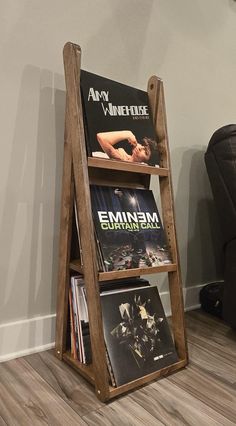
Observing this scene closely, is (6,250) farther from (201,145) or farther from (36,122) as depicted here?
(201,145)

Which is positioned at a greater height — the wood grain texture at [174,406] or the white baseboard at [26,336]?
the white baseboard at [26,336]

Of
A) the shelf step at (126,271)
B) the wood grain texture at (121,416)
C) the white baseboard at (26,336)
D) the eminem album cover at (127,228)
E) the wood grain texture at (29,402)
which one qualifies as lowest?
the wood grain texture at (121,416)

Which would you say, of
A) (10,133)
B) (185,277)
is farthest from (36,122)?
(185,277)

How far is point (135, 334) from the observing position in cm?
102

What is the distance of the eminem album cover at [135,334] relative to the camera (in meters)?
0.96

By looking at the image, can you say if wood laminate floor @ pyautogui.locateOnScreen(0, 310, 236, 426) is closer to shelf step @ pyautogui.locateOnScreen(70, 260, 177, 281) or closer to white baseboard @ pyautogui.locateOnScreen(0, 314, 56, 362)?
white baseboard @ pyautogui.locateOnScreen(0, 314, 56, 362)

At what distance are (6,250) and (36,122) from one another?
0.46m

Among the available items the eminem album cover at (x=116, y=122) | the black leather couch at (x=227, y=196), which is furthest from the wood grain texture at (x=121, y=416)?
the eminem album cover at (x=116, y=122)

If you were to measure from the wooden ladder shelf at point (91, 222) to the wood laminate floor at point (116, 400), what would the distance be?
0.03m

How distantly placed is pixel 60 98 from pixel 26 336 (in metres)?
0.87

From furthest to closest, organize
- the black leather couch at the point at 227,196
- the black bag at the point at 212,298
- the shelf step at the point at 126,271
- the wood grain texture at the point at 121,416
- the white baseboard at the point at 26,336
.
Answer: the black bag at the point at 212,298, the black leather couch at the point at 227,196, the white baseboard at the point at 26,336, the shelf step at the point at 126,271, the wood grain texture at the point at 121,416

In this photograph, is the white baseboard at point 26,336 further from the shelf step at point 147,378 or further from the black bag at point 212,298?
the black bag at point 212,298

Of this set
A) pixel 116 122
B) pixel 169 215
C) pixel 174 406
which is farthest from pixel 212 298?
pixel 116 122

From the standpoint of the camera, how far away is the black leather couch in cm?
133
